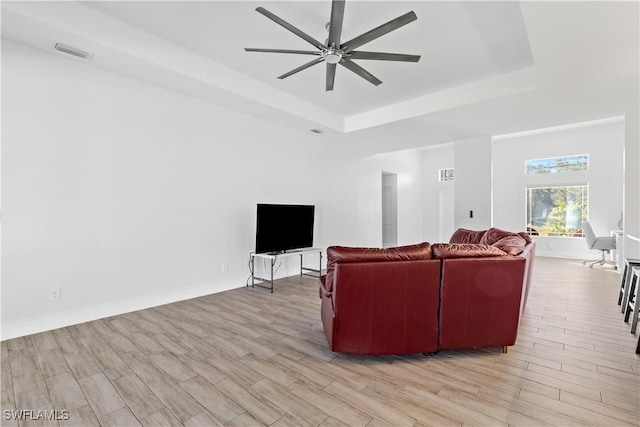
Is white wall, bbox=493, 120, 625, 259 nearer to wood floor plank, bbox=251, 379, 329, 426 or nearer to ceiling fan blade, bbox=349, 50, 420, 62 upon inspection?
ceiling fan blade, bbox=349, 50, 420, 62

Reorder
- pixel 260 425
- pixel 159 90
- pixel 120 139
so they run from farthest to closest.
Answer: pixel 159 90
pixel 120 139
pixel 260 425

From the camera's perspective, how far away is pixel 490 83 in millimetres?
4117

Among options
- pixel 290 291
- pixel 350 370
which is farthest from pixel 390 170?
pixel 350 370

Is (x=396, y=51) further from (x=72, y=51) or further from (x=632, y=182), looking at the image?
(x=632, y=182)

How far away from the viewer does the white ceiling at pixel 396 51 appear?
2.74 metres

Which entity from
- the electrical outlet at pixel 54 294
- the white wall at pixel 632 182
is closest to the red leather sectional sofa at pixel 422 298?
the electrical outlet at pixel 54 294

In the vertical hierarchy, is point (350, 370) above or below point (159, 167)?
below

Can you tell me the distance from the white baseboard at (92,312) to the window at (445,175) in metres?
7.93

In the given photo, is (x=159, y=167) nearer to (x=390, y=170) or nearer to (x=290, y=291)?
(x=290, y=291)

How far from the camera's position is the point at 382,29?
97.2 inches

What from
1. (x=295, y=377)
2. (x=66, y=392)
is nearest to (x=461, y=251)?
(x=295, y=377)

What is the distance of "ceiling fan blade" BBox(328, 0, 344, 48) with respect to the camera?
2236 mm

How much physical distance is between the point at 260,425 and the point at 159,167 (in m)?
3.34

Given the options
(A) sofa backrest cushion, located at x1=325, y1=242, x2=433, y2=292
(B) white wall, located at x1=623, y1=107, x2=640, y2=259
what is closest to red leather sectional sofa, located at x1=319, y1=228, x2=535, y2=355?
(A) sofa backrest cushion, located at x1=325, y1=242, x2=433, y2=292
